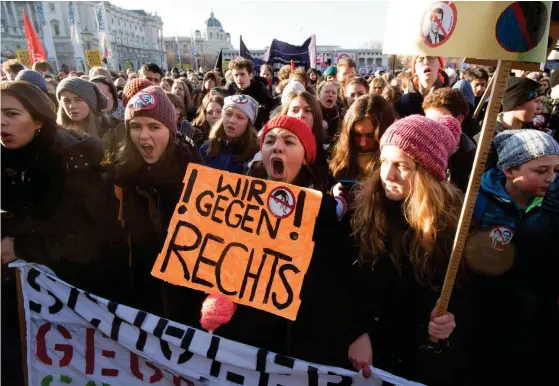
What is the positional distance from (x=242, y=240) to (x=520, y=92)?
10.0ft

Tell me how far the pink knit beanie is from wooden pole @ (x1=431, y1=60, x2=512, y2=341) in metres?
0.40

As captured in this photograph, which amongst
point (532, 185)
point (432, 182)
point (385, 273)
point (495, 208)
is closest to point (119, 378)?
point (385, 273)

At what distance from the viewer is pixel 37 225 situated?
237 cm

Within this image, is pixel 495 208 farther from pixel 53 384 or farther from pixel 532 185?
pixel 53 384

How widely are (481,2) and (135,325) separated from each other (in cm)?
220

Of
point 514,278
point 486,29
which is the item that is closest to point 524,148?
point 514,278

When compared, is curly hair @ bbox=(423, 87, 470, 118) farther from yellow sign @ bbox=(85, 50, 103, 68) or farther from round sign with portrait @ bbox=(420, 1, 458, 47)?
yellow sign @ bbox=(85, 50, 103, 68)

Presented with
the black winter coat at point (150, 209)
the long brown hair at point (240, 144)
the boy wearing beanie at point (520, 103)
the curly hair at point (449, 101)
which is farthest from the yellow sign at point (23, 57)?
the boy wearing beanie at point (520, 103)

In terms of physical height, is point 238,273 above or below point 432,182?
below

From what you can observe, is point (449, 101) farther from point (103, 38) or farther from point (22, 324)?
point (103, 38)

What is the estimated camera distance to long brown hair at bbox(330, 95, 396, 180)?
2967 mm

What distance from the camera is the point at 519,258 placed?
215 cm

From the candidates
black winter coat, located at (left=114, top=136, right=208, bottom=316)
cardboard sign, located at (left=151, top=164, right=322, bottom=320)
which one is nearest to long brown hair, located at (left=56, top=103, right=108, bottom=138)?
black winter coat, located at (left=114, top=136, right=208, bottom=316)

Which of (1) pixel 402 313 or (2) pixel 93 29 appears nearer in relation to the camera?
(1) pixel 402 313
